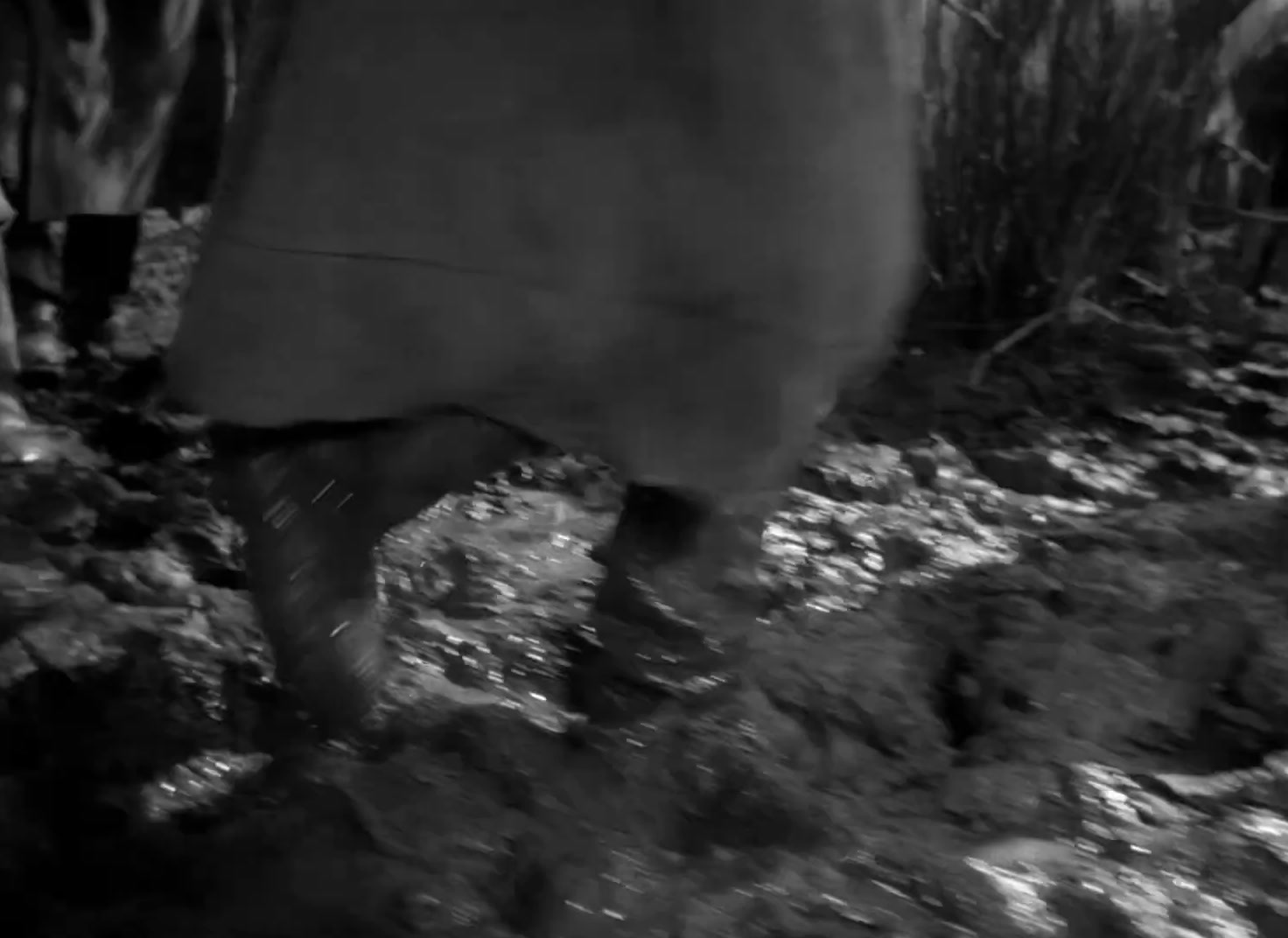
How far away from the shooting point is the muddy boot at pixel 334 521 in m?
0.73

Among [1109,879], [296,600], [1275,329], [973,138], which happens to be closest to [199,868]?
[296,600]

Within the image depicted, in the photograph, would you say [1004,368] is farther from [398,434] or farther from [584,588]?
[398,434]

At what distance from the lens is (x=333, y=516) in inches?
29.6

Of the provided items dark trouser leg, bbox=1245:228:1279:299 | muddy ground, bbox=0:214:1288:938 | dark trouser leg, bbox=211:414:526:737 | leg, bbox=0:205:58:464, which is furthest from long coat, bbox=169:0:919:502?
dark trouser leg, bbox=1245:228:1279:299

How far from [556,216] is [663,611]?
32 cm

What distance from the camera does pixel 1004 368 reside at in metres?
1.84

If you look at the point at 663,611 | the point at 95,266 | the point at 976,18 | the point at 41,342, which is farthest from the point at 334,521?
the point at 976,18

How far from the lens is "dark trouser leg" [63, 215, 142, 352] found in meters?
1.84

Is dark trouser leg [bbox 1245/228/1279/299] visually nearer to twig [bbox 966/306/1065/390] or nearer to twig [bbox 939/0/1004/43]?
twig [bbox 966/306/1065/390]

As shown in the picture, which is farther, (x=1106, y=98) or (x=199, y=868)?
(x=1106, y=98)

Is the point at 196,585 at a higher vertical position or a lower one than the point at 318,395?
lower

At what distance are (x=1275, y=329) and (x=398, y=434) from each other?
1.72m

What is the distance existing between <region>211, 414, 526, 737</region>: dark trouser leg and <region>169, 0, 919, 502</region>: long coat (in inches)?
1.8

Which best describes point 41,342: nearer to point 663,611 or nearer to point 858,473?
point 858,473
